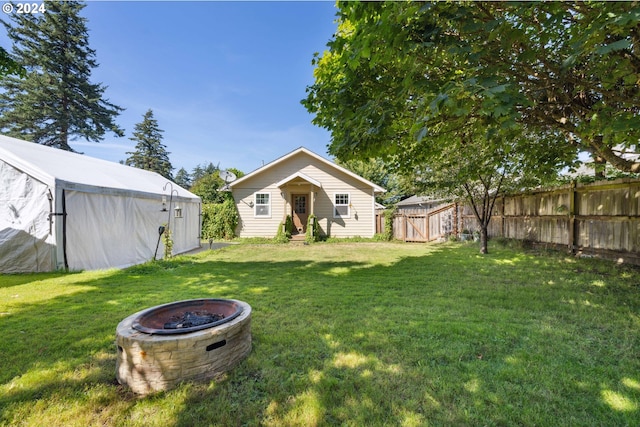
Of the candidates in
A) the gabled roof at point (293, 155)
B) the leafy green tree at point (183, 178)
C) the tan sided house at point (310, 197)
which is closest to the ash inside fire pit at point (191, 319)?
the tan sided house at point (310, 197)

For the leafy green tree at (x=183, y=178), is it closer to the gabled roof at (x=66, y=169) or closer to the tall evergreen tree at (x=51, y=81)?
the tall evergreen tree at (x=51, y=81)

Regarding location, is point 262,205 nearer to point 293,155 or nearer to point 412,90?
point 293,155

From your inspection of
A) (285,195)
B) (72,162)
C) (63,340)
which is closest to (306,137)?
(285,195)

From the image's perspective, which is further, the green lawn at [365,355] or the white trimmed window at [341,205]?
the white trimmed window at [341,205]

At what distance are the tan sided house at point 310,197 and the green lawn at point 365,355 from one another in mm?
9405

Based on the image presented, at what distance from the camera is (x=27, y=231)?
6398 mm

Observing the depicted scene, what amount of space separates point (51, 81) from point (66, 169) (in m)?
20.4

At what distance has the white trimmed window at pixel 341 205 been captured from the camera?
1495 centimetres

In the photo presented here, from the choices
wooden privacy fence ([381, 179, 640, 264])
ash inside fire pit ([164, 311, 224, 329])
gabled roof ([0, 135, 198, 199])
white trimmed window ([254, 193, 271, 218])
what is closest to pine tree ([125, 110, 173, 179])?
white trimmed window ([254, 193, 271, 218])

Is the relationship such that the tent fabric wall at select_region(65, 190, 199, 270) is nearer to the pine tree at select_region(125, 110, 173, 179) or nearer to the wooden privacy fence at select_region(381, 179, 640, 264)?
the wooden privacy fence at select_region(381, 179, 640, 264)

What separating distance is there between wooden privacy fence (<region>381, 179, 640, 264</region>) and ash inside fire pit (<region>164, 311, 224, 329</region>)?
27.5 ft

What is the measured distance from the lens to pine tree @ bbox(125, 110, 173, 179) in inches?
1379

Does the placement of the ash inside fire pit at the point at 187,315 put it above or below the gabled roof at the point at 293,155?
below

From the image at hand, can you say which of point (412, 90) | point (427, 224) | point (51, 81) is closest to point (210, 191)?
point (51, 81)
